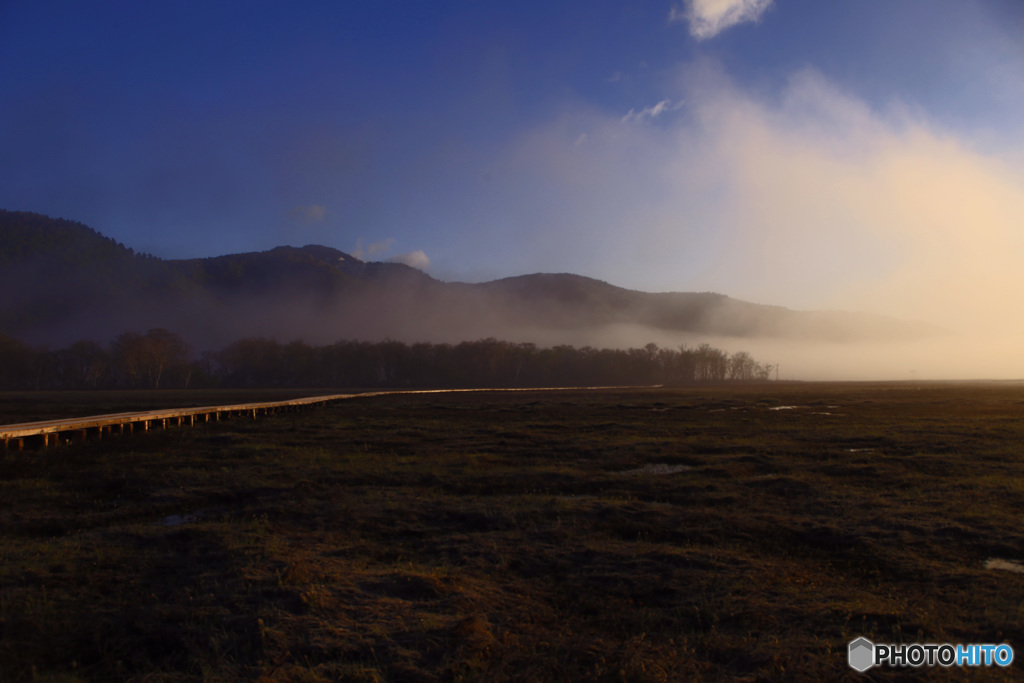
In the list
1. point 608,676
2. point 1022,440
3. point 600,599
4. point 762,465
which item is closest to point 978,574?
point 600,599

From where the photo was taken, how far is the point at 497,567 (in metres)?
8.27

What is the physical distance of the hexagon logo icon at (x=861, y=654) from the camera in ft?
18.2

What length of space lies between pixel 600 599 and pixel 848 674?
270 centimetres

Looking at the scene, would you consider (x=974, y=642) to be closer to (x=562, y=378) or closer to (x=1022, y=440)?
(x=1022, y=440)

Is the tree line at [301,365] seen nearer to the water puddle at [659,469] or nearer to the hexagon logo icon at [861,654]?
the water puddle at [659,469]

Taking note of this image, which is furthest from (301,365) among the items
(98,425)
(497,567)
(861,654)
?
(861,654)

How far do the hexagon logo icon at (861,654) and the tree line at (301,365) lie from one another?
404 feet

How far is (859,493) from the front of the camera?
13648 millimetres

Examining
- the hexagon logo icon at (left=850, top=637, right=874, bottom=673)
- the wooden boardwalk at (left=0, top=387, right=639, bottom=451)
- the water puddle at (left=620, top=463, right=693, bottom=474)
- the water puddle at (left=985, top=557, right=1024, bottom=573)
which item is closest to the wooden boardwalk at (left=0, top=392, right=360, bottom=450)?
the wooden boardwalk at (left=0, top=387, right=639, bottom=451)

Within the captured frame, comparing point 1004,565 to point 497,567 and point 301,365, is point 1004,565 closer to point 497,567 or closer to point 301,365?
point 497,567

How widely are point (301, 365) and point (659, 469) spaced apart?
122222 millimetres

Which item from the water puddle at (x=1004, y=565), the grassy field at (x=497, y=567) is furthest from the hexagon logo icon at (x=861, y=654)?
the water puddle at (x=1004, y=565)

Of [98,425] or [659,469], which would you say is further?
[98,425]

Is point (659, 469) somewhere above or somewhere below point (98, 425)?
below
